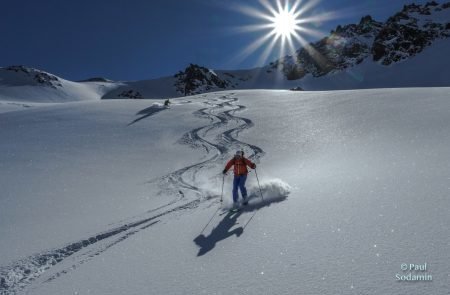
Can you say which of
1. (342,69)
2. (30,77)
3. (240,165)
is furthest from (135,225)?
(30,77)

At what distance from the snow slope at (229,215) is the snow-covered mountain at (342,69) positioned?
309 feet

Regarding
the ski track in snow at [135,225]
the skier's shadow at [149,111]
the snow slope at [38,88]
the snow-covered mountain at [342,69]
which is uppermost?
the snow-covered mountain at [342,69]

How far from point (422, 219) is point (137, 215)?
6.11m

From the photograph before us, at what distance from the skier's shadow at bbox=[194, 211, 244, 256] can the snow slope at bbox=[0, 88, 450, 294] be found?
0.14 feet

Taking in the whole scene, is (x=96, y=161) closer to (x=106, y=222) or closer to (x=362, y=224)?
Answer: (x=106, y=222)

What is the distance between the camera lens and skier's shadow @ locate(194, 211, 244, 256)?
6295 millimetres

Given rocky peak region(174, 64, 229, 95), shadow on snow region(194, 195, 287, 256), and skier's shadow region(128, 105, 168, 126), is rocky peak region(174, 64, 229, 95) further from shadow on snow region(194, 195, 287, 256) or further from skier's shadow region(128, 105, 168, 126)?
shadow on snow region(194, 195, 287, 256)

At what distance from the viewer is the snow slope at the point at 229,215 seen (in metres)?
4.96

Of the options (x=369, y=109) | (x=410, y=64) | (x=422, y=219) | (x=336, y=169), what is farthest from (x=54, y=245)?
(x=410, y=64)

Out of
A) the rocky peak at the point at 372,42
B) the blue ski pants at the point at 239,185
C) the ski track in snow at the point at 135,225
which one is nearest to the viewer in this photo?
the ski track in snow at the point at 135,225

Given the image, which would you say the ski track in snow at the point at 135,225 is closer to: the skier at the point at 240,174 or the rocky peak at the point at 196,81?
the skier at the point at 240,174

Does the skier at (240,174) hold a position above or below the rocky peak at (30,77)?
below

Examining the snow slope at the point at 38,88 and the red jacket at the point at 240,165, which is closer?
the red jacket at the point at 240,165

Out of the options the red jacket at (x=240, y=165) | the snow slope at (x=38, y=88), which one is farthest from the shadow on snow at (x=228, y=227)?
the snow slope at (x=38, y=88)
